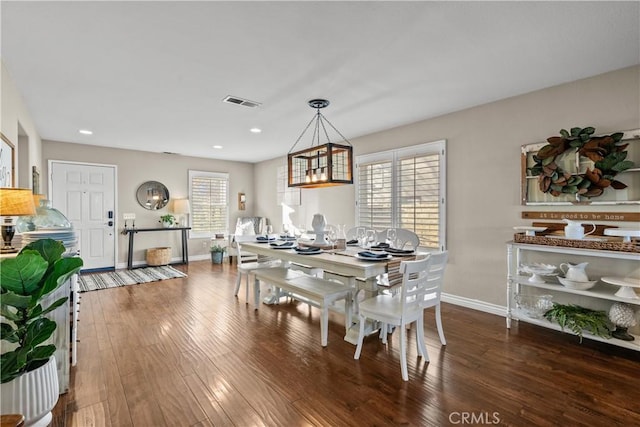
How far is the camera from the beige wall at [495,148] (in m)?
2.92

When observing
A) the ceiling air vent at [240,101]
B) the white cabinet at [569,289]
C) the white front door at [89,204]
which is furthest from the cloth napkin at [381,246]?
the white front door at [89,204]

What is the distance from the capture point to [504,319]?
3521 millimetres

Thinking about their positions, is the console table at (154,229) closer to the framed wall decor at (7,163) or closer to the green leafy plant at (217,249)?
the green leafy plant at (217,249)

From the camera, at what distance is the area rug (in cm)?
505

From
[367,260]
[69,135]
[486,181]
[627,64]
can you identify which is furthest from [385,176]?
[69,135]

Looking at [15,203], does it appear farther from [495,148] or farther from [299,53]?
[495,148]

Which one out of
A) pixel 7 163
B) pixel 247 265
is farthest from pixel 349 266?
pixel 7 163

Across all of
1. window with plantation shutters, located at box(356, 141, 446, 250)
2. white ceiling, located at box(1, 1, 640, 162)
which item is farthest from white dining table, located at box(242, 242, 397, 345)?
white ceiling, located at box(1, 1, 640, 162)

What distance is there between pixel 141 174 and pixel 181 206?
1034mm

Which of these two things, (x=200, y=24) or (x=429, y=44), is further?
(x=429, y=44)

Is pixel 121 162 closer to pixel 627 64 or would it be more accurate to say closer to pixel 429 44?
pixel 429 44

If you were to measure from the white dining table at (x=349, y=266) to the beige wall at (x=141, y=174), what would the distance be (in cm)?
441

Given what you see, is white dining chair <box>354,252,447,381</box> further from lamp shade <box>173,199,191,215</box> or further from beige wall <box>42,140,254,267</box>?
beige wall <box>42,140,254,267</box>

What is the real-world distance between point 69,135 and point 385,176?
530 cm
